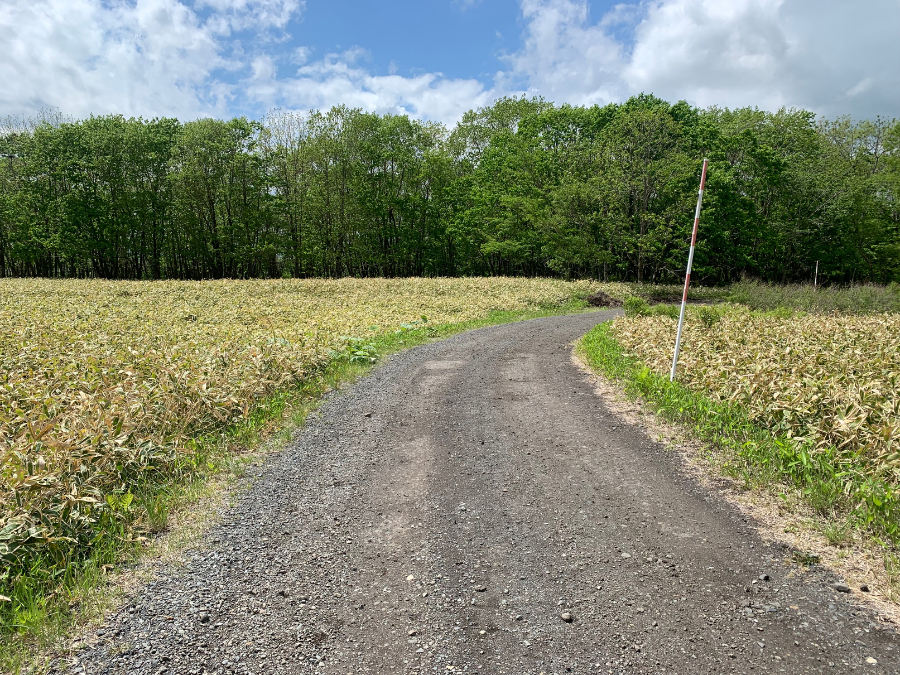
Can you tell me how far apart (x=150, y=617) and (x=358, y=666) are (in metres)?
1.52

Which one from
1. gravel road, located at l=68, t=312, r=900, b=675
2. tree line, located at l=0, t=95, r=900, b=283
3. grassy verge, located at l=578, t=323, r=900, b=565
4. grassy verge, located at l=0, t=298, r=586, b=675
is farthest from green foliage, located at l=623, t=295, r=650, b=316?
tree line, located at l=0, t=95, r=900, b=283

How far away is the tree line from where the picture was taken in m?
33.6

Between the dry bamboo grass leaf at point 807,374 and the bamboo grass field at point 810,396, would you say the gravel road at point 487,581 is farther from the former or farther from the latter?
the dry bamboo grass leaf at point 807,374

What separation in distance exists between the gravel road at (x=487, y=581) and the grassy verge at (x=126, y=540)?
0.96ft

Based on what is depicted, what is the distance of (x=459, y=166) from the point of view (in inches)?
1960

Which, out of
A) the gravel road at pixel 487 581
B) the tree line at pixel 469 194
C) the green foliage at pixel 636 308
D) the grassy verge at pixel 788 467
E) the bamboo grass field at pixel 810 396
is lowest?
the gravel road at pixel 487 581

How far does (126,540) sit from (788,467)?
648 centimetres

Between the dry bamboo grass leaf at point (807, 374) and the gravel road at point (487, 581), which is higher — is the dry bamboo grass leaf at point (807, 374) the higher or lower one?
the higher one

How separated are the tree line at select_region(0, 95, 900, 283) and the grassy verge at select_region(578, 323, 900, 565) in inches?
1044

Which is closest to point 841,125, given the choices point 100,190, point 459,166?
point 459,166

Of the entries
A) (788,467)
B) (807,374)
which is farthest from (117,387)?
(807,374)

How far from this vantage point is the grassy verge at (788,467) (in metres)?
3.93

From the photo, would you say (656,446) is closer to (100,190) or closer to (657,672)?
(657,672)

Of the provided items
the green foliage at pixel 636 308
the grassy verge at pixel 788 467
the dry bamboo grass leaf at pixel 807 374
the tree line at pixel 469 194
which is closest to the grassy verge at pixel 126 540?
the grassy verge at pixel 788 467
